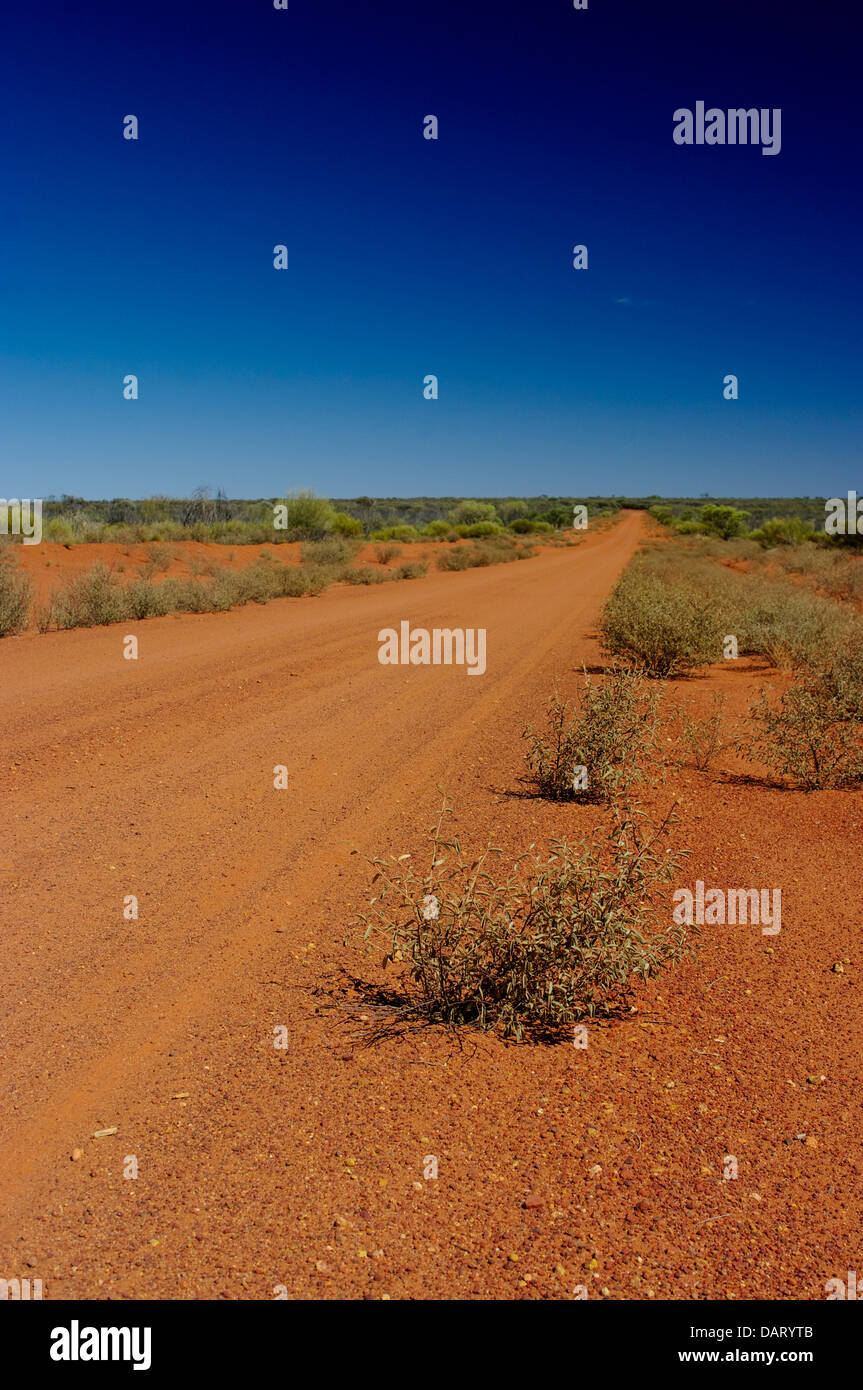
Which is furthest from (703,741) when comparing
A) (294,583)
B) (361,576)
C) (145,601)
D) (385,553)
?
(385,553)

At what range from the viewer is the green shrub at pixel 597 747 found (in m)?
7.03

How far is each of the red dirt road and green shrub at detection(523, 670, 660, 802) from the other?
0.31 m

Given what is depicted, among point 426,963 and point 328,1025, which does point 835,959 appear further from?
point 328,1025

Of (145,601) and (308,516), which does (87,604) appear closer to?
(145,601)

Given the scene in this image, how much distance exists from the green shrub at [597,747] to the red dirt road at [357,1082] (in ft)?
1.00

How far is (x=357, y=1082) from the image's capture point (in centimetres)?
343

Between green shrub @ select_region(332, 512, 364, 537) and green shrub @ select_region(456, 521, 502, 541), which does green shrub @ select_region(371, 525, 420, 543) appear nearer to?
green shrub @ select_region(332, 512, 364, 537)

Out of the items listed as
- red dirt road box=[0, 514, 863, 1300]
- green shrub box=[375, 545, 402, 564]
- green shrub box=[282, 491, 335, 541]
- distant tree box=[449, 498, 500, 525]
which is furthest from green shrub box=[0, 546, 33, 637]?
distant tree box=[449, 498, 500, 525]

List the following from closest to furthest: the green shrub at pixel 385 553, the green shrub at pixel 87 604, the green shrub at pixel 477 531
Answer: the green shrub at pixel 87 604, the green shrub at pixel 385 553, the green shrub at pixel 477 531

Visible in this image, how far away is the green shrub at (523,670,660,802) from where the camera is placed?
7027mm

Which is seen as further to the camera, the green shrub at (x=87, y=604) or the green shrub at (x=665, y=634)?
the green shrub at (x=87, y=604)

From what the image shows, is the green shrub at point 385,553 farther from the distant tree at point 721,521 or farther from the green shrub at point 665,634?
the distant tree at point 721,521

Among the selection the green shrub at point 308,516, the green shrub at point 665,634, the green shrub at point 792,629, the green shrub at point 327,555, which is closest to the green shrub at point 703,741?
the green shrub at point 792,629

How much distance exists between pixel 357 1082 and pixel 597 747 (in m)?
4.18
